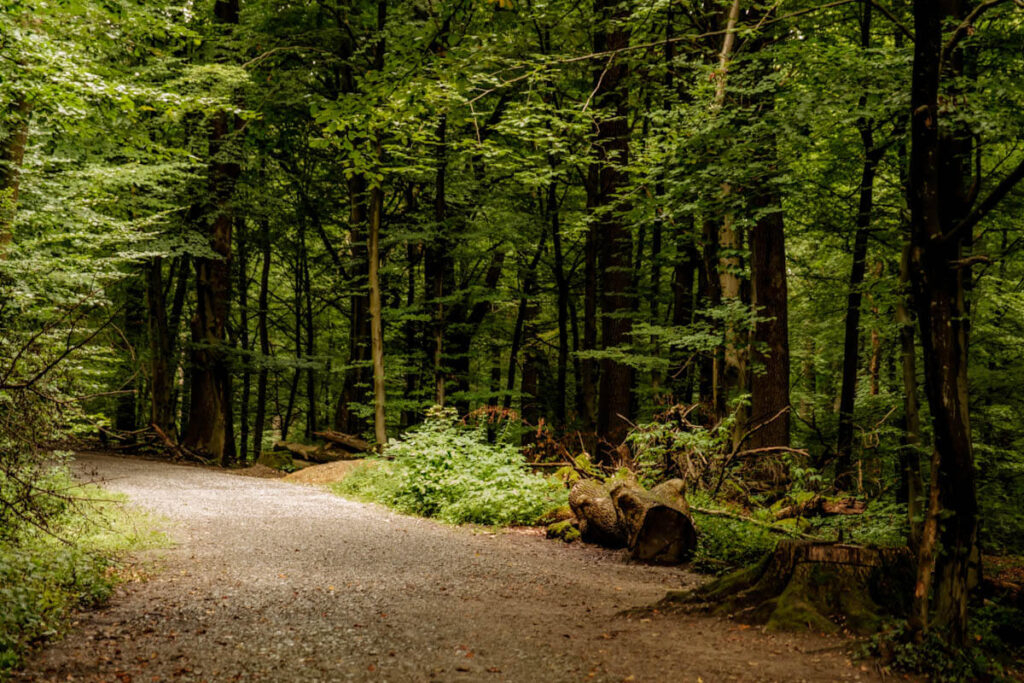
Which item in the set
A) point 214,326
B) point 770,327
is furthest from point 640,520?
point 214,326

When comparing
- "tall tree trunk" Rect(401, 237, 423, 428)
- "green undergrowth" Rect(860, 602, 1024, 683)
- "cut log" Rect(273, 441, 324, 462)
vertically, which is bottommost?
"cut log" Rect(273, 441, 324, 462)

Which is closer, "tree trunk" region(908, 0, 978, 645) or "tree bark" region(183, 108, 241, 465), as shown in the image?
"tree trunk" region(908, 0, 978, 645)

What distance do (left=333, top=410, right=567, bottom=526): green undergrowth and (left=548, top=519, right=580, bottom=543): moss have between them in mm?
698

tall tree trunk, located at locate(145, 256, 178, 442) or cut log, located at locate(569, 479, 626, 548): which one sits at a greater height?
tall tree trunk, located at locate(145, 256, 178, 442)

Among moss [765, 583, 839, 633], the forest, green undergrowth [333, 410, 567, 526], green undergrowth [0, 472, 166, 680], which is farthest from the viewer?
green undergrowth [333, 410, 567, 526]

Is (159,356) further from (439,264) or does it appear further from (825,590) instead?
(825,590)

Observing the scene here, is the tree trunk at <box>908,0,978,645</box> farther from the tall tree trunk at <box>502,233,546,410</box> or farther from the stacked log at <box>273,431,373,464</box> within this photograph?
the stacked log at <box>273,431,373,464</box>

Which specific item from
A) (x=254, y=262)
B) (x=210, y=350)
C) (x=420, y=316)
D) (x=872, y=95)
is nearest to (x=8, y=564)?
(x=872, y=95)

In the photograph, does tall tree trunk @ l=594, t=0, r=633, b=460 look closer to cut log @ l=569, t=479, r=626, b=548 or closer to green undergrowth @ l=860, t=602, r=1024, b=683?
cut log @ l=569, t=479, r=626, b=548

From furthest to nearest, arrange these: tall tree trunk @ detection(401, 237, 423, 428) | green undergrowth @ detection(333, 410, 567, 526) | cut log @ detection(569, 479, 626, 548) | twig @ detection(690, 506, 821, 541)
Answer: tall tree trunk @ detection(401, 237, 423, 428), green undergrowth @ detection(333, 410, 567, 526), cut log @ detection(569, 479, 626, 548), twig @ detection(690, 506, 821, 541)

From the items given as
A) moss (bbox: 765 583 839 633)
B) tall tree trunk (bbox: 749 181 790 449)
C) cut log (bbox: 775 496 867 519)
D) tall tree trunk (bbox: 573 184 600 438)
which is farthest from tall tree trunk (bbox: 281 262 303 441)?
moss (bbox: 765 583 839 633)

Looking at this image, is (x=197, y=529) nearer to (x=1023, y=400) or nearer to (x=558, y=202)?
(x=1023, y=400)

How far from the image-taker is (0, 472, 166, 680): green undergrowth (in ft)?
14.2

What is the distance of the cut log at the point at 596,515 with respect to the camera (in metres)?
9.10
